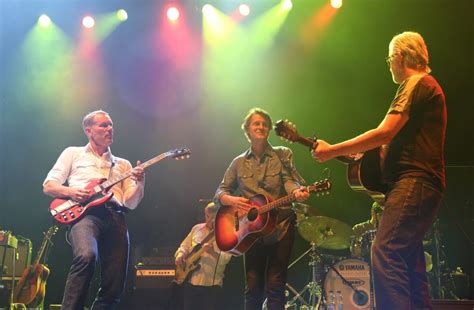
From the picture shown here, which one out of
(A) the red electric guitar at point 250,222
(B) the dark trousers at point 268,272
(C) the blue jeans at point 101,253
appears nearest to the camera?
(C) the blue jeans at point 101,253

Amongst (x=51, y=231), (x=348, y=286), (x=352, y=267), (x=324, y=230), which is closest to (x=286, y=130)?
(x=324, y=230)

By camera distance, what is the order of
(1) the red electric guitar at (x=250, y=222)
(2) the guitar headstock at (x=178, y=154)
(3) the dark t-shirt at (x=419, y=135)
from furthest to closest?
(2) the guitar headstock at (x=178, y=154) < (1) the red electric guitar at (x=250, y=222) < (3) the dark t-shirt at (x=419, y=135)

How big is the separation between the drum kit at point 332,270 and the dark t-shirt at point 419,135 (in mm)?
3586

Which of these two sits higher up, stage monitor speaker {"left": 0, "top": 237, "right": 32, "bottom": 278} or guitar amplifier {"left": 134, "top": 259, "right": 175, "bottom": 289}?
stage monitor speaker {"left": 0, "top": 237, "right": 32, "bottom": 278}

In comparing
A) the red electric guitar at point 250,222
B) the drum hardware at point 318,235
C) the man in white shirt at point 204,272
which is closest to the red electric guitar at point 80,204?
the red electric guitar at point 250,222

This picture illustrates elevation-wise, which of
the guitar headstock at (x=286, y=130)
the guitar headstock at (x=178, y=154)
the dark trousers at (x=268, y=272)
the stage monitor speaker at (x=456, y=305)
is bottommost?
the stage monitor speaker at (x=456, y=305)

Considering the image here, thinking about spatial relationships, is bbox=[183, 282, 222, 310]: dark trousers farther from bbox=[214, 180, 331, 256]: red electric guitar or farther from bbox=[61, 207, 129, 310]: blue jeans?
bbox=[61, 207, 129, 310]: blue jeans

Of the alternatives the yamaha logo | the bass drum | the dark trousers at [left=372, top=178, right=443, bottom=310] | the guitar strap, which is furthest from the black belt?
the yamaha logo

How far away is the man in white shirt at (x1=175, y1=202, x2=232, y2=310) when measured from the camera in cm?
717

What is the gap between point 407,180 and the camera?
3.32 metres

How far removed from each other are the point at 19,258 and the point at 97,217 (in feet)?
13.9

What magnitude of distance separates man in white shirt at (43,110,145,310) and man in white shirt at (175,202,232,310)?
2.40 m

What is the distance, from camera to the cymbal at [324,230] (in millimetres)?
7188

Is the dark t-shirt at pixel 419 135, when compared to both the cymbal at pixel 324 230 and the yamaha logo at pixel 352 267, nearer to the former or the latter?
the cymbal at pixel 324 230
